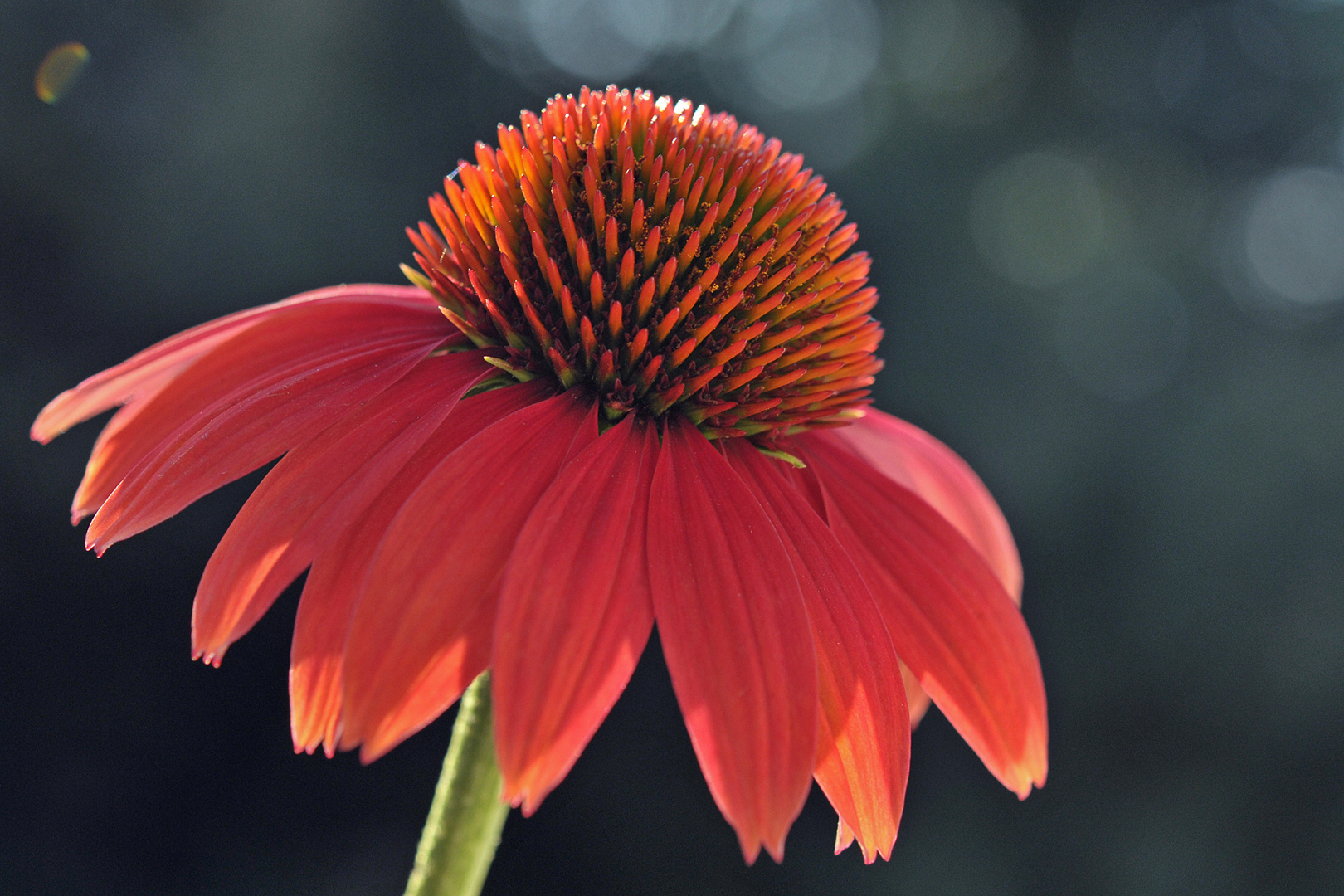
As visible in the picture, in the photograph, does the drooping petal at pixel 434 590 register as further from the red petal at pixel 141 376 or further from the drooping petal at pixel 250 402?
the red petal at pixel 141 376

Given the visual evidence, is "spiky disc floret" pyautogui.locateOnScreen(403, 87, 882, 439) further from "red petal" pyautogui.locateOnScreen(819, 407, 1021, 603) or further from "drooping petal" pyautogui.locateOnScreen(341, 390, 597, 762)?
"red petal" pyautogui.locateOnScreen(819, 407, 1021, 603)

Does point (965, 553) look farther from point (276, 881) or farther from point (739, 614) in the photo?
point (276, 881)

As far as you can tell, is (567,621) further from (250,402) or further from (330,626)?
(250,402)

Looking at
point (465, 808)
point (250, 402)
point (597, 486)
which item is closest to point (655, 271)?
point (597, 486)

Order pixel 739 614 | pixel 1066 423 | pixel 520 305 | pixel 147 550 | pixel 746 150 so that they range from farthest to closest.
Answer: pixel 1066 423 < pixel 147 550 < pixel 746 150 < pixel 520 305 < pixel 739 614

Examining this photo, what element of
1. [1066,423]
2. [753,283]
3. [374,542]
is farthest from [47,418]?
[1066,423]

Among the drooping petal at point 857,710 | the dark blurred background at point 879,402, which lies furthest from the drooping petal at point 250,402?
the dark blurred background at point 879,402
